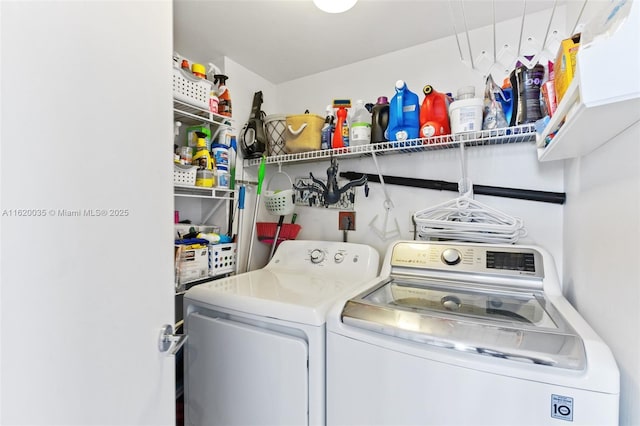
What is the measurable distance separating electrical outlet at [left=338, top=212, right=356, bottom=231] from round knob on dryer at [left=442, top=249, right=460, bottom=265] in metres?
0.73

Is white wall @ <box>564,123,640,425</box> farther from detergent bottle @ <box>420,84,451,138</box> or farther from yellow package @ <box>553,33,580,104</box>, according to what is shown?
detergent bottle @ <box>420,84,451,138</box>

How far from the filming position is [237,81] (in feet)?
7.16

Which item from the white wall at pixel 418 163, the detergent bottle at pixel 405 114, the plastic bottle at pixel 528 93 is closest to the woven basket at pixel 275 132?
the white wall at pixel 418 163

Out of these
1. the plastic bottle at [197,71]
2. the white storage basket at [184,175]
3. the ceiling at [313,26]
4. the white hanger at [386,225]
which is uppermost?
the ceiling at [313,26]

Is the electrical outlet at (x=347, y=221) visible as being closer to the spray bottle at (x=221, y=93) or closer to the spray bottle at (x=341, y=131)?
the spray bottle at (x=341, y=131)

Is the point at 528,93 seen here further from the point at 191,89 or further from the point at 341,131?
the point at 191,89

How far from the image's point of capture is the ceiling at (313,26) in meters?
1.58

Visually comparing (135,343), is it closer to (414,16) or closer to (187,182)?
(187,182)

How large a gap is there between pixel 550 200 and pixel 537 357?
1.05 m

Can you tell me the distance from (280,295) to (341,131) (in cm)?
108

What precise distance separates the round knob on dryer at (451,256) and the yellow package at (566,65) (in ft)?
2.52

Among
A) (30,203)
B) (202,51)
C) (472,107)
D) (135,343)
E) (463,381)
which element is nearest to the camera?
(30,203)

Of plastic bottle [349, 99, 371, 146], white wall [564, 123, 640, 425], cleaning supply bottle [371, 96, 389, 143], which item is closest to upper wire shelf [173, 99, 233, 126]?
plastic bottle [349, 99, 371, 146]

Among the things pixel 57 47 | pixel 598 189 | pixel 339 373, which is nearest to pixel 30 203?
pixel 57 47
